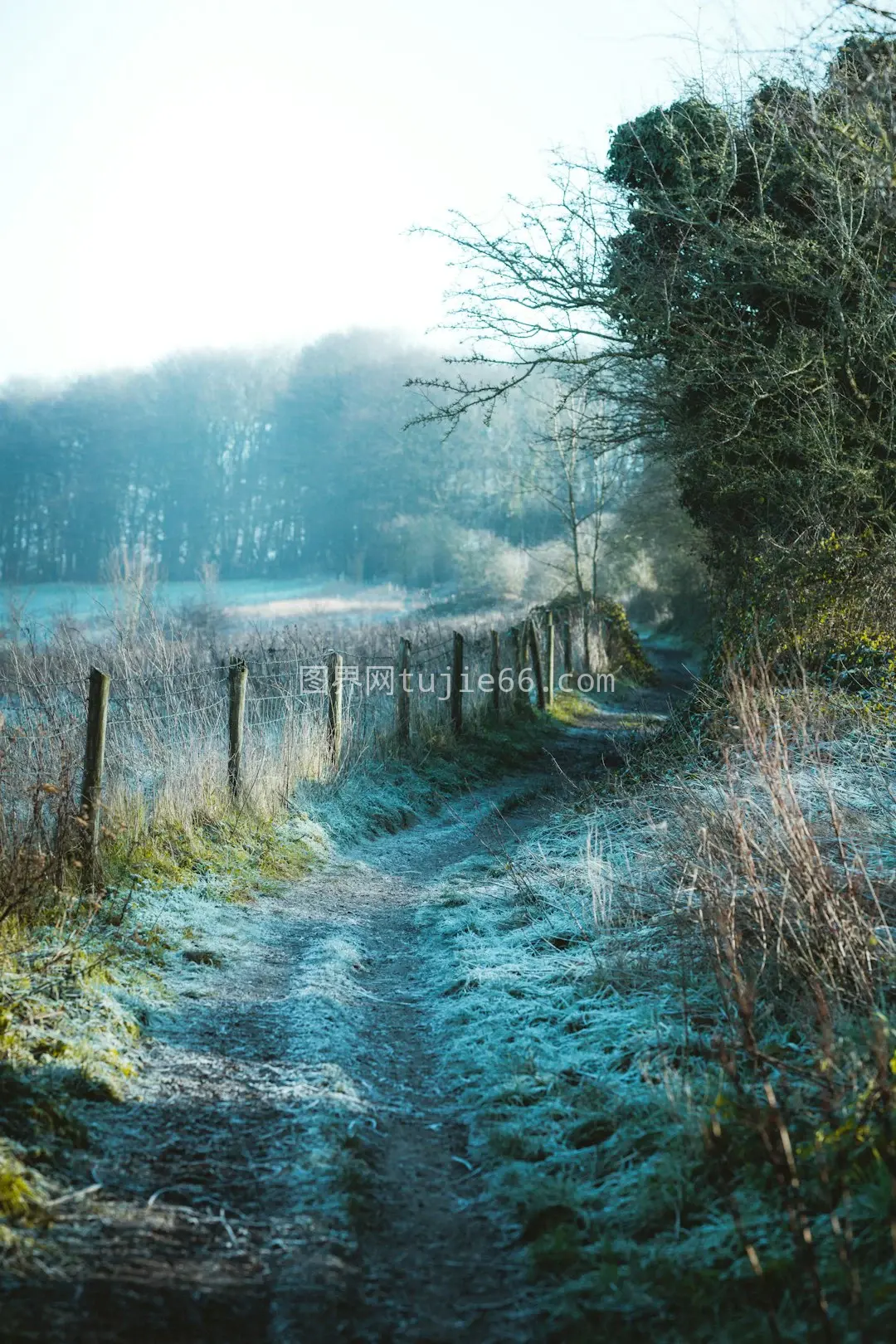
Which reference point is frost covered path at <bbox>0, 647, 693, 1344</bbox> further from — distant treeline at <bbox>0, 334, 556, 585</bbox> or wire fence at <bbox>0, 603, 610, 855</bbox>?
distant treeline at <bbox>0, 334, 556, 585</bbox>

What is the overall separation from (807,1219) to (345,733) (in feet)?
29.0

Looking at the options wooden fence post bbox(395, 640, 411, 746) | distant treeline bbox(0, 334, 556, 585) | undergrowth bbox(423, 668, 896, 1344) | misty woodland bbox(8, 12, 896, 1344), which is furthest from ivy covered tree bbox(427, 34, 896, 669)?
distant treeline bbox(0, 334, 556, 585)

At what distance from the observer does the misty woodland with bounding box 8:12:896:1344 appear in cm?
307

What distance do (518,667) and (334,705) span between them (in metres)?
7.62

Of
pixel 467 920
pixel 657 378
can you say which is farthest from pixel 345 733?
pixel 657 378

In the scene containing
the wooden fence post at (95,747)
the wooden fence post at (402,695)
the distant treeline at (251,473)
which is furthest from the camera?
the distant treeline at (251,473)

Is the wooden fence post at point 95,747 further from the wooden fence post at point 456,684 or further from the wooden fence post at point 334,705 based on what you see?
the wooden fence post at point 456,684

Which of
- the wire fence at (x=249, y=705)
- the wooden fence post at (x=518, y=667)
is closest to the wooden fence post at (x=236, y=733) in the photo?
the wire fence at (x=249, y=705)

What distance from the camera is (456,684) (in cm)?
1461

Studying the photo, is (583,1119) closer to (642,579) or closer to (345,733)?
(345,733)

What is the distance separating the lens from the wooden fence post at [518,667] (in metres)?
17.9

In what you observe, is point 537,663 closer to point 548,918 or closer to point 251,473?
point 548,918

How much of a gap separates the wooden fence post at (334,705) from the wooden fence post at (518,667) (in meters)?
6.81

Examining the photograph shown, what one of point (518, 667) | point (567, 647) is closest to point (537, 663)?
point (518, 667)
